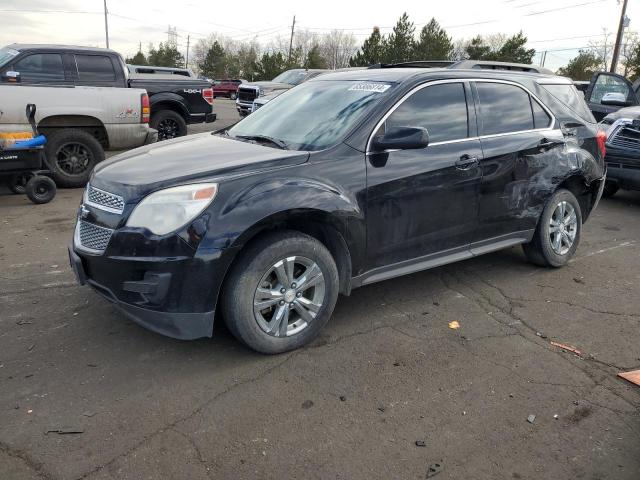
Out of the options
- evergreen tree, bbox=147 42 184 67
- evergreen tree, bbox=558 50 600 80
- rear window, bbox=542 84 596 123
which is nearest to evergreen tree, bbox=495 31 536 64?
evergreen tree, bbox=558 50 600 80

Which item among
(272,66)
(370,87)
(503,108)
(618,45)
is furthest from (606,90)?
(272,66)

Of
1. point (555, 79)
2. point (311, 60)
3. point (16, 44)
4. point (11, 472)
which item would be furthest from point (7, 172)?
point (311, 60)

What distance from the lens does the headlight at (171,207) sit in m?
3.14

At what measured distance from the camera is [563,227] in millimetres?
5250

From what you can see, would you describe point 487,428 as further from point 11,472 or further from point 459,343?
point 11,472

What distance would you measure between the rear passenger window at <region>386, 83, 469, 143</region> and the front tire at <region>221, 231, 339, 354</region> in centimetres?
118

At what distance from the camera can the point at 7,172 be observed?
277 inches

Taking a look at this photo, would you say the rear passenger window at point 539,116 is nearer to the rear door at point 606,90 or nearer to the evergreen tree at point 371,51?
the rear door at point 606,90

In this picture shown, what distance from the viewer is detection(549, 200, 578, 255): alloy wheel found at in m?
5.18

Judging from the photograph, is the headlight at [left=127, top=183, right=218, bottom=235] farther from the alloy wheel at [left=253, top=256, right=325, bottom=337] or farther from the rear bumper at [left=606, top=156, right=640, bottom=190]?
the rear bumper at [left=606, top=156, right=640, bottom=190]

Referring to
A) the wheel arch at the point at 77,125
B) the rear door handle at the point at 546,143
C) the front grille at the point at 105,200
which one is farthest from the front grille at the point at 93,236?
the wheel arch at the point at 77,125

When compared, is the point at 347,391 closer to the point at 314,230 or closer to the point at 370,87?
the point at 314,230

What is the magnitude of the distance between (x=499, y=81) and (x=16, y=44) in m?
7.92

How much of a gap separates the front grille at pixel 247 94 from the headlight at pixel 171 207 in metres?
16.4
